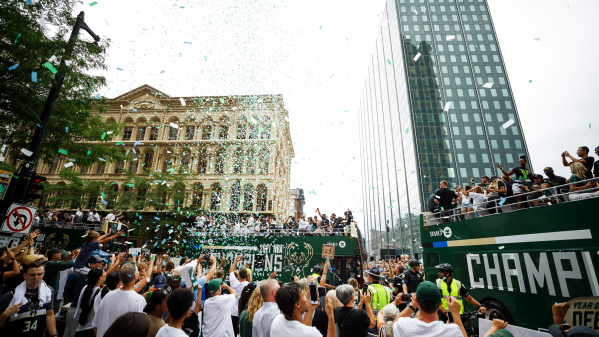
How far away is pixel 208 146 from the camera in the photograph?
38500mm

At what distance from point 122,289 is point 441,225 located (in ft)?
32.2

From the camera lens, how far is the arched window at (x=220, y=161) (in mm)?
36875

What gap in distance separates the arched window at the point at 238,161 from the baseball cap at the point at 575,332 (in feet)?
118

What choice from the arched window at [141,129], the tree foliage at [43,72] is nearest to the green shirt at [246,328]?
the tree foliage at [43,72]

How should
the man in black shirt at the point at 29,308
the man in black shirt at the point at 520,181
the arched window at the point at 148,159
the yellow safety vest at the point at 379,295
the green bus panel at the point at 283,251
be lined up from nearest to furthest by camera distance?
the man in black shirt at the point at 29,308 < the yellow safety vest at the point at 379,295 < the man in black shirt at the point at 520,181 < the green bus panel at the point at 283,251 < the arched window at the point at 148,159

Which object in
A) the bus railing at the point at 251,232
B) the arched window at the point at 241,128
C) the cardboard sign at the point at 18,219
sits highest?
the arched window at the point at 241,128

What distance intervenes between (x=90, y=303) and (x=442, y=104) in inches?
2923

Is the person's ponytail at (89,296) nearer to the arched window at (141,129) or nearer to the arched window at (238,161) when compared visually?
the arched window at (238,161)

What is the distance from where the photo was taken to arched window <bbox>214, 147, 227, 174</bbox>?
36875mm

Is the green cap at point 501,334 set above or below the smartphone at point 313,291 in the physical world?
below

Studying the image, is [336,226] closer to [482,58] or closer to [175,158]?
[175,158]

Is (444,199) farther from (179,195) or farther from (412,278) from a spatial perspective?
(179,195)

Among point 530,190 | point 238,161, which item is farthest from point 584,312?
point 238,161

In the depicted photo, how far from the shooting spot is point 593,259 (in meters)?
A: 5.61
